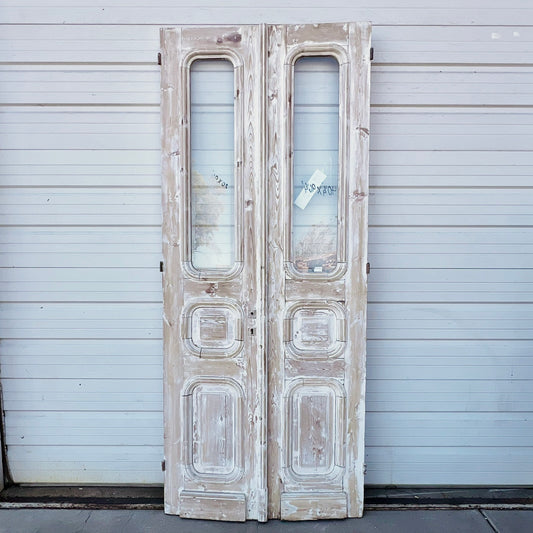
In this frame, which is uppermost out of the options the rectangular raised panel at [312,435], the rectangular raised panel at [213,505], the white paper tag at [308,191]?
the white paper tag at [308,191]

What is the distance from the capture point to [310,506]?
2.42 metres

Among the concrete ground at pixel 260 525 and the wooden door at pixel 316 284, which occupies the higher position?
the wooden door at pixel 316 284

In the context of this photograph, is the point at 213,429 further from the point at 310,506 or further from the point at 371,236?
the point at 371,236

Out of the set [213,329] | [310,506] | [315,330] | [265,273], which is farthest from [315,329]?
[310,506]

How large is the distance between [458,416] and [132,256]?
7.15ft

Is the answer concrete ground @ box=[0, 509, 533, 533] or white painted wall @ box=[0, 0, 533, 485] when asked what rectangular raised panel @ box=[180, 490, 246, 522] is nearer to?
concrete ground @ box=[0, 509, 533, 533]

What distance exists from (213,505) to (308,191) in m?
1.79

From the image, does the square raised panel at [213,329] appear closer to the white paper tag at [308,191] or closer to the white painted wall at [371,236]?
the white painted wall at [371,236]

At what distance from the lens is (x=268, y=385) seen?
7.93 feet

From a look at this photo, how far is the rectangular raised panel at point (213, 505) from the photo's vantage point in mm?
2416

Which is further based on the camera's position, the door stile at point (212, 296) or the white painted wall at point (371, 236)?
the white painted wall at point (371, 236)

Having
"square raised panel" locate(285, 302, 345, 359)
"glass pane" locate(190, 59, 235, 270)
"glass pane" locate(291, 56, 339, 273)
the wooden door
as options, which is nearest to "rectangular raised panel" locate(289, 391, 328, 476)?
the wooden door

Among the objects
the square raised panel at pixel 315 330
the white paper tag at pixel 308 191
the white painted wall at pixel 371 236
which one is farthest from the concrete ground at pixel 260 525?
the white paper tag at pixel 308 191

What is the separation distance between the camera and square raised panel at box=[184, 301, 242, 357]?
2393 mm
